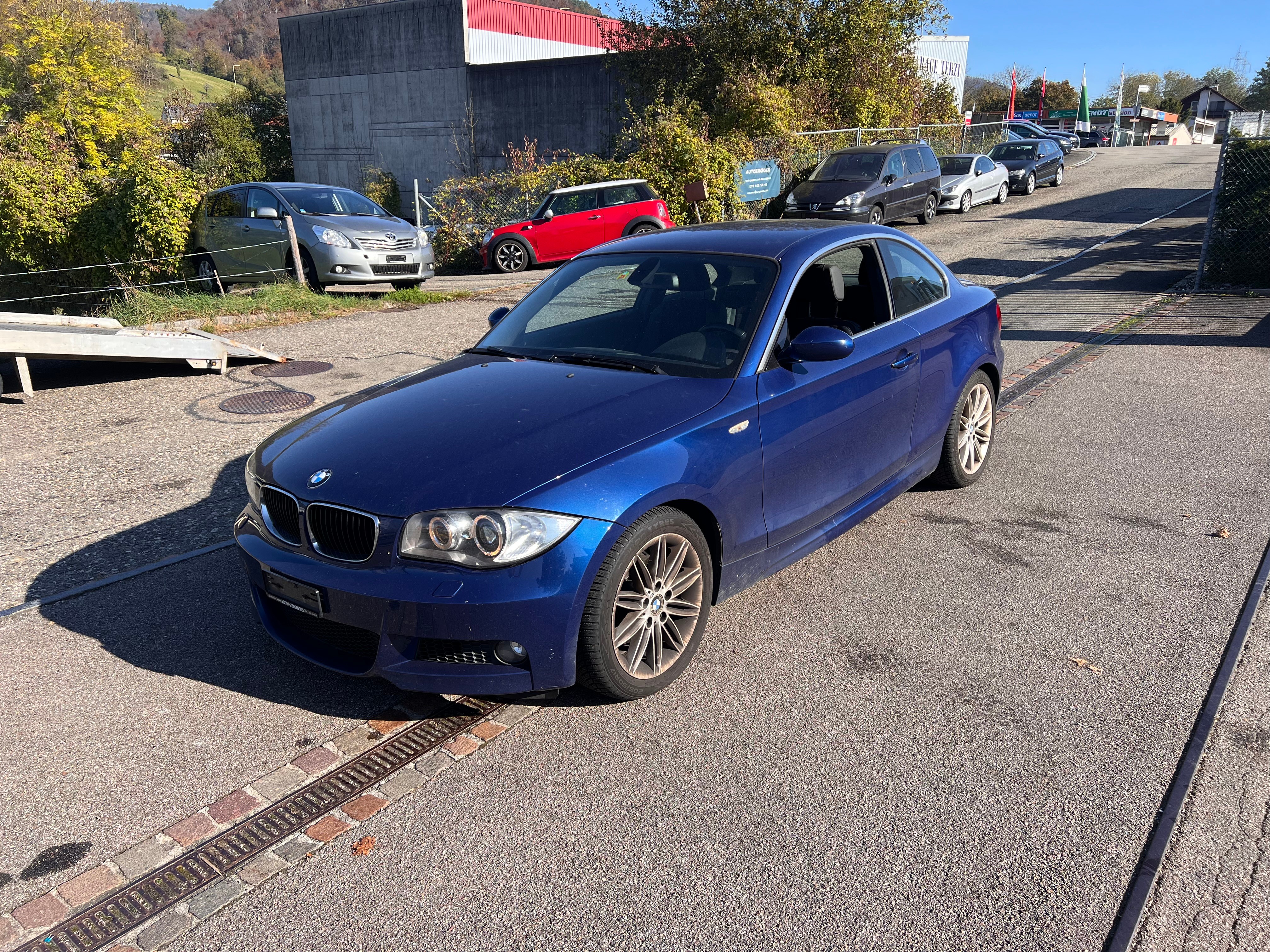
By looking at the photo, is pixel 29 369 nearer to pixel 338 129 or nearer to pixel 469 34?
pixel 469 34

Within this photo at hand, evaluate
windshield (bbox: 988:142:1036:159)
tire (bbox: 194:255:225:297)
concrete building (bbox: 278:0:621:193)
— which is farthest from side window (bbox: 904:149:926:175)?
tire (bbox: 194:255:225:297)

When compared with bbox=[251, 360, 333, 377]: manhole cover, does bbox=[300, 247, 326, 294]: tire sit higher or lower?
higher

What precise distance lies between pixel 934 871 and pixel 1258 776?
4.24 feet

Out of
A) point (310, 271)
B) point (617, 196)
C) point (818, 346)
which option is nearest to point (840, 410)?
point (818, 346)

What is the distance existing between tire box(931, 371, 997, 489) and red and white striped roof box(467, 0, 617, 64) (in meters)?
31.2

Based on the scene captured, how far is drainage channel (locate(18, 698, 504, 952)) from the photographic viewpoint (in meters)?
2.68

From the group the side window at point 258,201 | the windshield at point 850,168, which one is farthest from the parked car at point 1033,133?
the side window at point 258,201

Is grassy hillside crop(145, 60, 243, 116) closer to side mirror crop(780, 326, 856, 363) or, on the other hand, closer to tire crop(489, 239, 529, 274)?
tire crop(489, 239, 529, 274)

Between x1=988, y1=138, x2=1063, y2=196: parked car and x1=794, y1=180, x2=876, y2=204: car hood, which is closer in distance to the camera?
x1=794, y1=180, x2=876, y2=204: car hood

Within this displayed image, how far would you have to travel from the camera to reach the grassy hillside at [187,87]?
59156 millimetres

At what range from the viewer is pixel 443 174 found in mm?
38688

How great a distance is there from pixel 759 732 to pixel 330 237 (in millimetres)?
11796

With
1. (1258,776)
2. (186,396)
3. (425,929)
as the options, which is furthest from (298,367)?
(1258,776)

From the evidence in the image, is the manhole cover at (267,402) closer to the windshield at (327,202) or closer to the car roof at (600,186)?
the windshield at (327,202)
